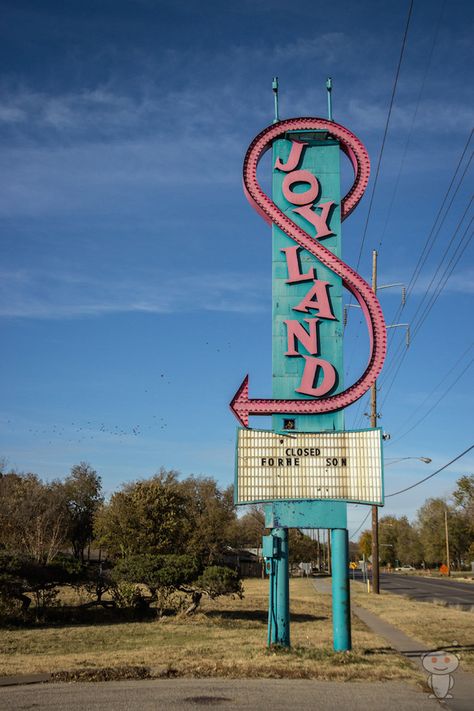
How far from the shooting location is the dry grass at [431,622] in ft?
56.3

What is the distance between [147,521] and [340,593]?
35466mm

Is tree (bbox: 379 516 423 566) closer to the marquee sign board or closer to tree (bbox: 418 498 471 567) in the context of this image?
tree (bbox: 418 498 471 567)

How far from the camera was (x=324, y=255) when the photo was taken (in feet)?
54.4

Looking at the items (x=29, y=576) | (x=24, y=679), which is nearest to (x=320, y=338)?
(x=24, y=679)

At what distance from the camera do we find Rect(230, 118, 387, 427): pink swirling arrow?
15.8m

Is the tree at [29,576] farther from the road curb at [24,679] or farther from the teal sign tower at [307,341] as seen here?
the teal sign tower at [307,341]

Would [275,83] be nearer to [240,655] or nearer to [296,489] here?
[296,489]

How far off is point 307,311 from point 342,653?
7.86 meters

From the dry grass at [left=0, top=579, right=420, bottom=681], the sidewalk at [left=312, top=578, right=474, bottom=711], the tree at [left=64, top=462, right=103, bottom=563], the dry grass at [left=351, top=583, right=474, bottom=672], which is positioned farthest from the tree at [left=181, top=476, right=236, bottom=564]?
the dry grass at [left=0, top=579, right=420, bottom=681]

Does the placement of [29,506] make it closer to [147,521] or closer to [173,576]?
[147,521]

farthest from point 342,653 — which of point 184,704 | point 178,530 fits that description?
point 178,530

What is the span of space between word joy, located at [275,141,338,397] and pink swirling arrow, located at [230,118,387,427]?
1.16 ft

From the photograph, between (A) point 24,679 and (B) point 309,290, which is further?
(B) point 309,290

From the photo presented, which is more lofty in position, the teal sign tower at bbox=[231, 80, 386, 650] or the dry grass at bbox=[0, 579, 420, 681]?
the teal sign tower at bbox=[231, 80, 386, 650]
